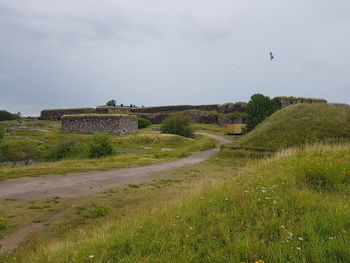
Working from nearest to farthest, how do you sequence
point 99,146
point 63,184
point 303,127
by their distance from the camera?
point 63,184, point 303,127, point 99,146

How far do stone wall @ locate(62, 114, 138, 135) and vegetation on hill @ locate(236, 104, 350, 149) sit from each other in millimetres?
24431

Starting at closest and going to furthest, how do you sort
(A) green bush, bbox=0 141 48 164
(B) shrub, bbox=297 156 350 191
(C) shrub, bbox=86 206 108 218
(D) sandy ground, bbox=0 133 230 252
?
(B) shrub, bbox=297 156 350 191 < (C) shrub, bbox=86 206 108 218 < (D) sandy ground, bbox=0 133 230 252 < (A) green bush, bbox=0 141 48 164

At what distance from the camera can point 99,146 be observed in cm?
2659

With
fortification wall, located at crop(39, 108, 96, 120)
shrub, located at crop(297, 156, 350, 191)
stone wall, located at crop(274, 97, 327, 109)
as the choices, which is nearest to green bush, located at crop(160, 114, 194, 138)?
stone wall, located at crop(274, 97, 327, 109)

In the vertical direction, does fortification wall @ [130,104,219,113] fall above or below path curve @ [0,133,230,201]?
above

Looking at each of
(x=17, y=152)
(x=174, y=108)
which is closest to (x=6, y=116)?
(x=174, y=108)

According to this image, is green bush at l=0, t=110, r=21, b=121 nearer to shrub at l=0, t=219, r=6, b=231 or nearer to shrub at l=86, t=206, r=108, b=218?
shrub at l=0, t=219, r=6, b=231

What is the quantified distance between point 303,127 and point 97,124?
33.8 metres

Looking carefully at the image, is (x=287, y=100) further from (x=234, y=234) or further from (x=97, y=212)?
(x=234, y=234)

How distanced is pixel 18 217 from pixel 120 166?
11103 millimetres

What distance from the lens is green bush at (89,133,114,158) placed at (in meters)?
26.6

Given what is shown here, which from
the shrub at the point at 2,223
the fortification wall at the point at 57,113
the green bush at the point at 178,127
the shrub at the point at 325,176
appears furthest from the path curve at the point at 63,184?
the fortification wall at the point at 57,113

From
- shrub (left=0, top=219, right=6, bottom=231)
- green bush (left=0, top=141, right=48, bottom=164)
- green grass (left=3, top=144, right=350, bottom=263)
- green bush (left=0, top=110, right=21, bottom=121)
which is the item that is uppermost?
green bush (left=0, top=110, right=21, bottom=121)

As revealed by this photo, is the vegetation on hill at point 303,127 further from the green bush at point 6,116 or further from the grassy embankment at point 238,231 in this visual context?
the green bush at point 6,116
